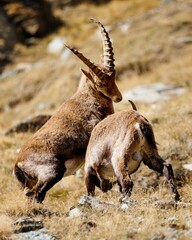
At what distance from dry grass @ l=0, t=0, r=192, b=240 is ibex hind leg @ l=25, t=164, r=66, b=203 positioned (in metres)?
0.20

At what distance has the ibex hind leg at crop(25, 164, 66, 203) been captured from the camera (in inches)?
389

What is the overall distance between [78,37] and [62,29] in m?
5.01

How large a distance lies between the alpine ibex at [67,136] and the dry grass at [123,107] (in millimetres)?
416

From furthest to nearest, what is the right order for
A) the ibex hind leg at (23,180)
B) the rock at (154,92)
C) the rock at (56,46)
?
the rock at (56,46), the rock at (154,92), the ibex hind leg at (23,180)

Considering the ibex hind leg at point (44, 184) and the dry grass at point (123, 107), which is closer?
the dry grass at point (123, 107)

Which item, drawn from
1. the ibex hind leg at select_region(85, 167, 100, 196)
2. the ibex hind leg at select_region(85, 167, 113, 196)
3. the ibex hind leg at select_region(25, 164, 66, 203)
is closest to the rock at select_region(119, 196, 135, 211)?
the ibex hind leg at select_region(85, 167, 113, 196)

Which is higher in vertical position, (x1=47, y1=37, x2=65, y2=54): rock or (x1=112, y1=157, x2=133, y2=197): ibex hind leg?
(x1=112, y1=157, x2=133, y2=197): ibex hind leg

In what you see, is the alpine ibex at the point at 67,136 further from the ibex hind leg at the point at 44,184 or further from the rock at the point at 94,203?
the rock at the point at 94,203

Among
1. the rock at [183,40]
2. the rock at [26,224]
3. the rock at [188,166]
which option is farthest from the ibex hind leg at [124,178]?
the rock at [183,40]

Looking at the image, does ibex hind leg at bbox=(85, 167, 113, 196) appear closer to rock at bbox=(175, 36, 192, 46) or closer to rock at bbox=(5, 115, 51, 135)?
rock at bbox=(5, 115, 51, 135)

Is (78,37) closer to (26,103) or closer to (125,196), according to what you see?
(26,103)

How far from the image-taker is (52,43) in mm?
45844

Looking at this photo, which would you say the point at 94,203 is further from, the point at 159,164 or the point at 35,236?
the point at 35,236

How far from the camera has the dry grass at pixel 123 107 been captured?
764 centimetres
